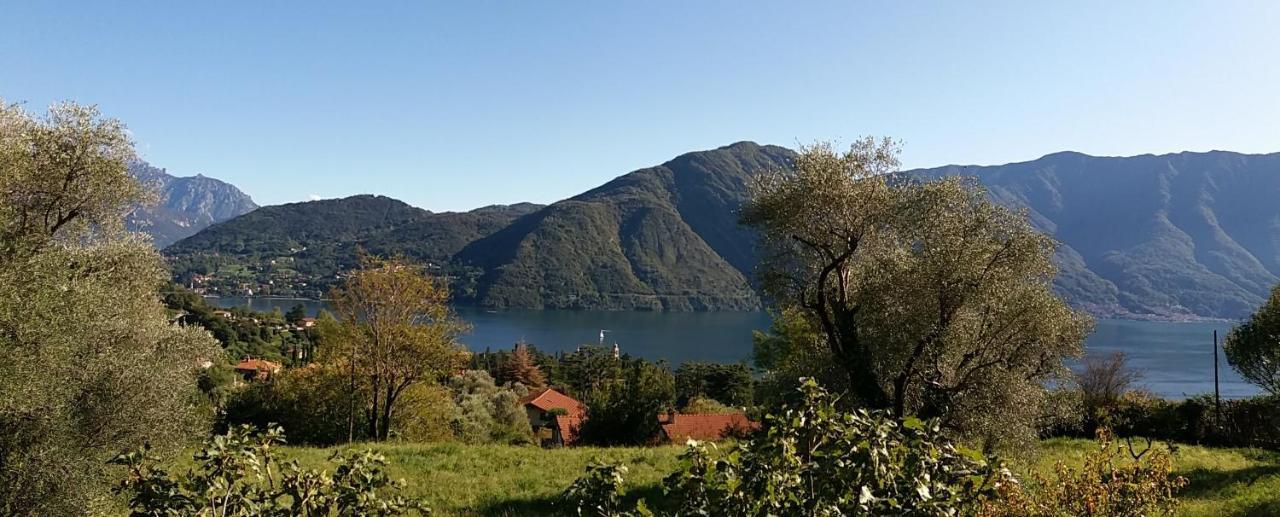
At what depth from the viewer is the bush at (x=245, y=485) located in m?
3.57

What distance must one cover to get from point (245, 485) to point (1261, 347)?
3279 cm

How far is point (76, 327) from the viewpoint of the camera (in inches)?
468

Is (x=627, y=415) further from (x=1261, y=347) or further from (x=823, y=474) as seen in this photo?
(x=1261, y=347)

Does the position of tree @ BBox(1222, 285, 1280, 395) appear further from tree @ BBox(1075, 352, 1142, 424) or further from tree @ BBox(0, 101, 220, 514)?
tree @ BBox(0, 101, 220, 514)

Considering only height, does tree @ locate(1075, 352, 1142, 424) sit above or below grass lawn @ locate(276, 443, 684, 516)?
below

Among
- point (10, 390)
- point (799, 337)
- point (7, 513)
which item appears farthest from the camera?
point (799, 337)

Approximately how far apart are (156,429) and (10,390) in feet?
12.9

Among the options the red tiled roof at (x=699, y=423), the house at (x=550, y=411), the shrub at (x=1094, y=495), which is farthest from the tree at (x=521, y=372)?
the shrub at (x=1094, y=495)

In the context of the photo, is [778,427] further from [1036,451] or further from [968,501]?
[1036,451]

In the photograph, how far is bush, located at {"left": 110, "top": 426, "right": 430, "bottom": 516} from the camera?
3.57 metres

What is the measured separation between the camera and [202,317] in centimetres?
11381

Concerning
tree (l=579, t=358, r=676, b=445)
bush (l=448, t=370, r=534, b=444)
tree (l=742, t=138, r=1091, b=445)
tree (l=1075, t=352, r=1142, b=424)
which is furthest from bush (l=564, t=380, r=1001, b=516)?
tree (l=1075, t=352, r=1142, b=424)

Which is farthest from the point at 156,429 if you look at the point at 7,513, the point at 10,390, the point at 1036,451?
the point at 1036,451

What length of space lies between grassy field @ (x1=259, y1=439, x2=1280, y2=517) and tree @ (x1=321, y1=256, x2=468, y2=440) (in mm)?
6536
